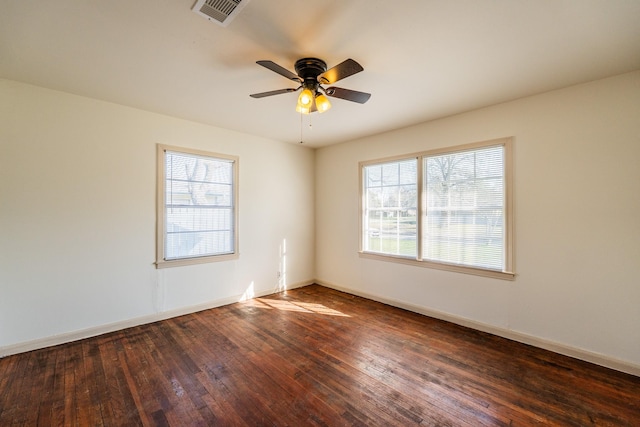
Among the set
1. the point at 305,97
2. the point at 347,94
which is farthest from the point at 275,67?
the point at 347,94

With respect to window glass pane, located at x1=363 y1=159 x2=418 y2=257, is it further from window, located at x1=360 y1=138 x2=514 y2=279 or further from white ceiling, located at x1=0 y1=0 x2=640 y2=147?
white ceiling, located at x1=0 y1=0 x2=640 y2=147

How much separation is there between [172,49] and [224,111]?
131 centimetres

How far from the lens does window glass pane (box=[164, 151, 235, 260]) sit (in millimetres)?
3740

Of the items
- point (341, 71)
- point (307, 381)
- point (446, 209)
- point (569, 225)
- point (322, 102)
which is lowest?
point (307, 381)

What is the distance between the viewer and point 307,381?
2.30 meters

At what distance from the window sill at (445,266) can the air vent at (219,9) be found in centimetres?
356

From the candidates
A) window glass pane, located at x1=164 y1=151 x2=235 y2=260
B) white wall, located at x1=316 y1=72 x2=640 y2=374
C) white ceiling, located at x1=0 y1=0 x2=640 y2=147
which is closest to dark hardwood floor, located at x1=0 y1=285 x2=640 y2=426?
white wall, located at x1=316 y1=72 x2=640 y2=374

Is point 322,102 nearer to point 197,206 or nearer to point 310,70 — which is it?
point 310,70

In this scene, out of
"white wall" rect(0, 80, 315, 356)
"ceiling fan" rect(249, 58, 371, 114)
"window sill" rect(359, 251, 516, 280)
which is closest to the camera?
"ceiling fan" rect(249, 58, 371, 114)

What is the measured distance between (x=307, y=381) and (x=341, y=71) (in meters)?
2.56

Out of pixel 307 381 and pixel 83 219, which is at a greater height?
pixel 83 219

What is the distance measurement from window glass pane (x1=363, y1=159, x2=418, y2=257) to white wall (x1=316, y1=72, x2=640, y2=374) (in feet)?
1.91

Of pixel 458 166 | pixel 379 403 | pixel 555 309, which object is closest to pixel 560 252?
pixel 555 309

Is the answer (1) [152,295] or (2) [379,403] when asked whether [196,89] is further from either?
(2) [379,403]
